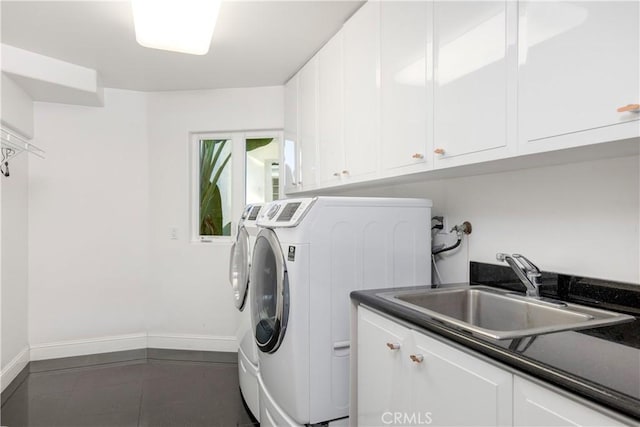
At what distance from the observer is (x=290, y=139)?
319cm

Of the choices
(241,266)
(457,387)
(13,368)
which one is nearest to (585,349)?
(457,387)

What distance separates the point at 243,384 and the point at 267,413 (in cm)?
59

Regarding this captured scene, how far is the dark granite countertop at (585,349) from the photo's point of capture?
2.29ft

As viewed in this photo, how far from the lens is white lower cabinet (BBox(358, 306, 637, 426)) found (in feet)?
2.60

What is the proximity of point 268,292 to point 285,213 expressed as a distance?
48cm

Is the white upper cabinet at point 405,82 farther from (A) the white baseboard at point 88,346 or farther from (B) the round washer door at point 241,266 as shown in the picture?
(A) the white baseboard at point 88,346

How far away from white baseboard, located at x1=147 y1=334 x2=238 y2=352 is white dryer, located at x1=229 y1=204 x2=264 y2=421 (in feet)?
2.98

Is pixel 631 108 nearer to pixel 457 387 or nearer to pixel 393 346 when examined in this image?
pixel 457 387

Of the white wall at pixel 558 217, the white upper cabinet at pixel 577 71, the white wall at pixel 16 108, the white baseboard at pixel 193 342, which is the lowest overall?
Answer: the white baseboard at pixel 193 342

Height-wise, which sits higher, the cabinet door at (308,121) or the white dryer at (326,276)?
the cabinet door at (308,121)

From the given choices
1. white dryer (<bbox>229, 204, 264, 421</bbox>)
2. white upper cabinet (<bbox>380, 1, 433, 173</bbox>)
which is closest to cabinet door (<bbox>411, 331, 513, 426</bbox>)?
white upper cabinet (<bbox>380, 1, 433, 173</bbox>)

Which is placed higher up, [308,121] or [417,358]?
[308,121]

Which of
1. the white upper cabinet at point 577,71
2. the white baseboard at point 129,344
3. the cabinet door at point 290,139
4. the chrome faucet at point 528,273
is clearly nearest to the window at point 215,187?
the cabinet door at point 290,139

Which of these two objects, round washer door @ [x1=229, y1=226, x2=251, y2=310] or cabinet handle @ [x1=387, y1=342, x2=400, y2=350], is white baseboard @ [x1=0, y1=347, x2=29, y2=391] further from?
cabinet handle @ [x1=387, y1=342, x2=400, y2=350]
